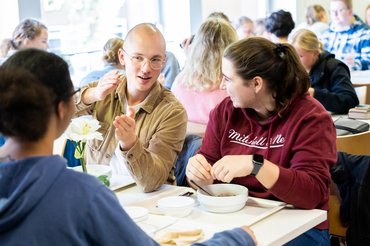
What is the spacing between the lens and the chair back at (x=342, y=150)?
2.36 metres

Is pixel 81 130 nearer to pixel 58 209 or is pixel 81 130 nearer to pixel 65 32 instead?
pixel 58 209

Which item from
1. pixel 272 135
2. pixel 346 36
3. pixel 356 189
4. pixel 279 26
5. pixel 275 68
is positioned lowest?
pixel 356 189

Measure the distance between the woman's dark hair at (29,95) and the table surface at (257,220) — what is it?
694 millimetres

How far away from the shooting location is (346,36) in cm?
607

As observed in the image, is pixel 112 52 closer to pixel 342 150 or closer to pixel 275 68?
pixel 342 150

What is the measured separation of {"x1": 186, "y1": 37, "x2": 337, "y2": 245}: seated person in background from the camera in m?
1.84

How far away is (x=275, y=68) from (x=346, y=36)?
4.34m

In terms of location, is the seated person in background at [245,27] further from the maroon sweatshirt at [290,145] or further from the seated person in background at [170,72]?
the maroon sweatshirt at [290,145]

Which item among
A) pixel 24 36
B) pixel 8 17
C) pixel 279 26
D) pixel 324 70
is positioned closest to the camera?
pixel 324 70

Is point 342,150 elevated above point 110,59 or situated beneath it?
situated beneath

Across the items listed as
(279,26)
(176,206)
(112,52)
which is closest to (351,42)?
(279,26)

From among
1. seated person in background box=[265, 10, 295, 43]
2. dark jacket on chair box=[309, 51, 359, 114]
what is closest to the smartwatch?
dark jacket on chair box=[309, 51, 359, 114]

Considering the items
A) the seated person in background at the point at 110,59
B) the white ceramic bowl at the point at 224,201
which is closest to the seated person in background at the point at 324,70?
the seated person in background at the point at 110,59

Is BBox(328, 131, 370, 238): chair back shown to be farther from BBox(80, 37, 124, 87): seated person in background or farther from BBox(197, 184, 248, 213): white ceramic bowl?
BBox(80, 37, 124, 87): seated person in background
